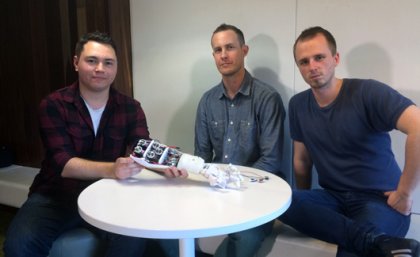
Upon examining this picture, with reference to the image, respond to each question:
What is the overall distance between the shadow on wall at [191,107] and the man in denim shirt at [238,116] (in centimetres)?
29

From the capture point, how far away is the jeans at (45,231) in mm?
1455

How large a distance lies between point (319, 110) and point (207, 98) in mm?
705

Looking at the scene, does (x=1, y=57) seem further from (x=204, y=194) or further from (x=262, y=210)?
(x=262, y=210)

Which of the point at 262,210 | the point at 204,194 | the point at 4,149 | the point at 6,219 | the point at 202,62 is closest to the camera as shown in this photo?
the point at 262,210

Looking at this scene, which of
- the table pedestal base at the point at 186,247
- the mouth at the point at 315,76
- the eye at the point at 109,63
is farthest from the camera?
the eye at the point at 109,63

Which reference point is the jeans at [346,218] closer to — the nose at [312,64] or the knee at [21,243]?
the nose at [312,64]

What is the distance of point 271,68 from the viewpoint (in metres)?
2.21

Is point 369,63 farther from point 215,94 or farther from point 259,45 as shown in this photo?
point 215,94

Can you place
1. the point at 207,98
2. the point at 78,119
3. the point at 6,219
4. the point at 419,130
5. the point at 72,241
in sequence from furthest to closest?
the point at 6,219 < the point at 207,98 < the point at 78,119 < the point at 72,241 < the point at 419,130

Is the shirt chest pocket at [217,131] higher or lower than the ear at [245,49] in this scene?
lower

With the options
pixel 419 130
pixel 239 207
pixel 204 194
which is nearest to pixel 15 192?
pixel 204 194

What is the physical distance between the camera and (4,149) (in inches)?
119

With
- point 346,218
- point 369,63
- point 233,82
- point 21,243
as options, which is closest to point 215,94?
point 233,82

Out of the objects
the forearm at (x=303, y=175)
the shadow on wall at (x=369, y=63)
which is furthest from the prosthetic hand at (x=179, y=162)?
the shadow on wall at (x=369, y=63)
